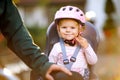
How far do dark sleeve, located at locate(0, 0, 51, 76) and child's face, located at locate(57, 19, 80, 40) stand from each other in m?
0.13

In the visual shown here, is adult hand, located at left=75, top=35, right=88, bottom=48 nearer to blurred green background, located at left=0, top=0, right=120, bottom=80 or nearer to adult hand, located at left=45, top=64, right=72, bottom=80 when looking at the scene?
adult hand, located at left=45, top=64, right=72, bottom=80

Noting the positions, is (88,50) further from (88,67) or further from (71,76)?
(71,76)

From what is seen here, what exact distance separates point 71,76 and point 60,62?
13 cm

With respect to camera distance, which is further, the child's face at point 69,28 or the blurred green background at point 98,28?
the blurred green background at point 98,28

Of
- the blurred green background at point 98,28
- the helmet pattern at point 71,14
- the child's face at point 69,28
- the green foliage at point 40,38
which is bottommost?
the blurred green background at point 98,28

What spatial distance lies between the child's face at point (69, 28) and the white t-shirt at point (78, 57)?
4 centimetres

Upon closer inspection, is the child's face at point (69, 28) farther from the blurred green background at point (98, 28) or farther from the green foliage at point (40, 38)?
the blurred green background at point (98, 28)

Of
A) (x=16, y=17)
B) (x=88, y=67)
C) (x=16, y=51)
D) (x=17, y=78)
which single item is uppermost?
(x=16, y=17)

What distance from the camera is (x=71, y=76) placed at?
5.29 feet

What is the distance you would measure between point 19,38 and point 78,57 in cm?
21

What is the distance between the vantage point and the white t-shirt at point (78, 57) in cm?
172

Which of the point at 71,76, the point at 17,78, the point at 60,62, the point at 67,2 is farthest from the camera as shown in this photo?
the point at 17,78

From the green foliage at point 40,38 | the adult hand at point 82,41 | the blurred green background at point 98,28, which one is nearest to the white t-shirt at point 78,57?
the adult hand at point 82,41

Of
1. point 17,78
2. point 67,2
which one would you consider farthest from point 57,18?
point 17,78
